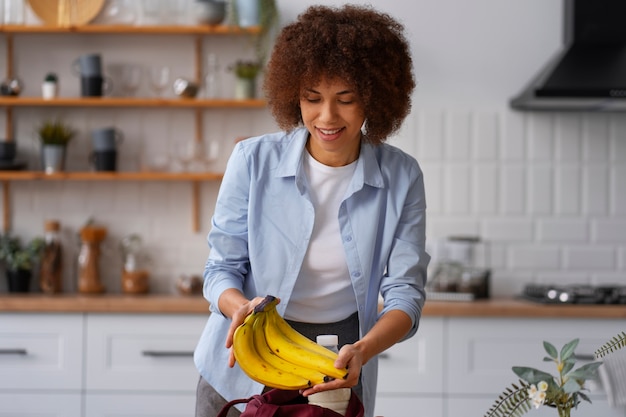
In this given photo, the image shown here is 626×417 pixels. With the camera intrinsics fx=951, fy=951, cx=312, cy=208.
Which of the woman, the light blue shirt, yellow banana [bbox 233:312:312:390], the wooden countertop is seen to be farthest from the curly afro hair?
the wooden countertop

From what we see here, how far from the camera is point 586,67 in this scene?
4121 millimetres

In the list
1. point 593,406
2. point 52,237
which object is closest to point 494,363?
point 593,406

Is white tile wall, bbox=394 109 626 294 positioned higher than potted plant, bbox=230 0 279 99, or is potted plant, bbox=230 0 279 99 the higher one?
potted plant, bbox=230 0 279 99

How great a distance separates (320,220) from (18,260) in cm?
254

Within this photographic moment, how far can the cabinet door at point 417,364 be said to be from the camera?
150 inches

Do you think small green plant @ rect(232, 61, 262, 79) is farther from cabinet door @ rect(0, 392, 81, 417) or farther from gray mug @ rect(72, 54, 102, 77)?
cabinet door @ rect(0, 392, 81, 417)

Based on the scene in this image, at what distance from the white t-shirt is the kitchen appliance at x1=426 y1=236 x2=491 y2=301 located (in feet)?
6.29

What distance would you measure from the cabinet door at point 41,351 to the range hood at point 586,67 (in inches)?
85.2

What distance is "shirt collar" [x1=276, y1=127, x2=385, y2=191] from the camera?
2.10 m

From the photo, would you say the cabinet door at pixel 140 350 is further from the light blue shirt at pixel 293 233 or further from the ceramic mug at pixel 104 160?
the light blue shirt at pixel 293 233

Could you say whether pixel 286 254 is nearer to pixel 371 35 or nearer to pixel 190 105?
pixel 371 35

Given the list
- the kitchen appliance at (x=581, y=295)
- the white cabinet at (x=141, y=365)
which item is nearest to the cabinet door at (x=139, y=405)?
the white cabinet at (x=141, y=365)

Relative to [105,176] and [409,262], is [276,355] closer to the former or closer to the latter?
[409,262]

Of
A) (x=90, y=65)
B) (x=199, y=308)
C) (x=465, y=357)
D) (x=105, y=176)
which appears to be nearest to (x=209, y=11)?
(x=90, y=65)
